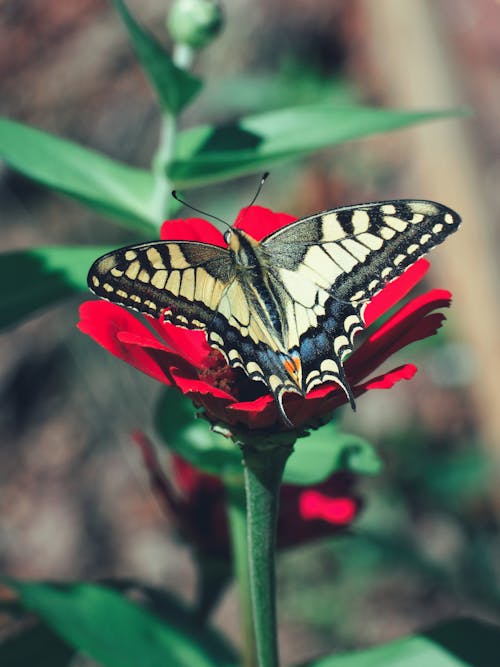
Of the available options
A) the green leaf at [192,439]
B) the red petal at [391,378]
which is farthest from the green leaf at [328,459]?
the red petal at [391,378]

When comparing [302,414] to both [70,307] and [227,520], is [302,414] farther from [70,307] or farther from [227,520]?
[70,307]

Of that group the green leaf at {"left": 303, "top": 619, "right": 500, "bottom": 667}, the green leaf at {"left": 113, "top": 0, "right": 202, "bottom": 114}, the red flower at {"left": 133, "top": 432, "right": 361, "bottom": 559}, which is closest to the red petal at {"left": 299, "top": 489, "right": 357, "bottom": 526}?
the red flower at {"left": 133, "top": 432, "right": 361, "bottom": 559}

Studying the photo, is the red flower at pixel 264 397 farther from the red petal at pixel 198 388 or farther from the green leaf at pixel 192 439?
the green leaf at pixel 192 439

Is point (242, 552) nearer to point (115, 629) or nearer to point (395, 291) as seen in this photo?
point (115, 629)

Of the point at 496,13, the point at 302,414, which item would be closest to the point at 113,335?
the point at 302,414

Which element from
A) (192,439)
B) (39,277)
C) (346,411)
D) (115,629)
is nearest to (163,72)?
(39,277)

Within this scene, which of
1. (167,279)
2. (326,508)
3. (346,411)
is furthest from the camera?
(346,411)
